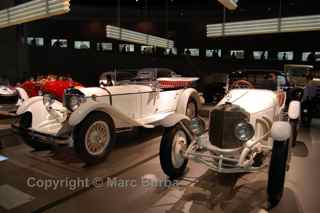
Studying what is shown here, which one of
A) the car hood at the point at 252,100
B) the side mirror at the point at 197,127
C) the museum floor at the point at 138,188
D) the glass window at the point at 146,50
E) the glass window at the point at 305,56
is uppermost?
the glass window at the point at 146,50

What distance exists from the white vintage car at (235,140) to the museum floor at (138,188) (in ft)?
0.91

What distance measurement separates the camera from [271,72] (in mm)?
4973

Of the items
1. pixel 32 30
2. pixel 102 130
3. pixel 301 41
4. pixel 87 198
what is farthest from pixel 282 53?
pixel 32 30

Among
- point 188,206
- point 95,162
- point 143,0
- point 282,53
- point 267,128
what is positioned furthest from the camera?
point 143,0

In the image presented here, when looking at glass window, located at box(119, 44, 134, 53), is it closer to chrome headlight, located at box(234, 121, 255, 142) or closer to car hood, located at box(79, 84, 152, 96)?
car hood, located at box(79, 84, 152, 96)

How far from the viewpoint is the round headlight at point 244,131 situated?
2.66 m

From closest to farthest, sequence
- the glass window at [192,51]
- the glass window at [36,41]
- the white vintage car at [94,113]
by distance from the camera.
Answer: the white vintage car at [94,113] → the glass window at [192,51] → the glass window at [36,41]

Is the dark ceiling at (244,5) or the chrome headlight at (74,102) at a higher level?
the dark ceiling at (244,5)

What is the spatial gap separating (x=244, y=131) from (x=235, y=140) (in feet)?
0.88

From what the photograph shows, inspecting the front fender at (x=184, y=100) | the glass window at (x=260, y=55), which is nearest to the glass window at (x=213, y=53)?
the glass window at (x=260, y=55)

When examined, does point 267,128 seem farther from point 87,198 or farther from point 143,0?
point 143,0

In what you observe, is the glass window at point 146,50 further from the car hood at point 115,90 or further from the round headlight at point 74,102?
the round headlight at point 74,102

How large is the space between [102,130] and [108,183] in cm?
90

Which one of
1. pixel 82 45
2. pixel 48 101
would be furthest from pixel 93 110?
pixel 82 45
